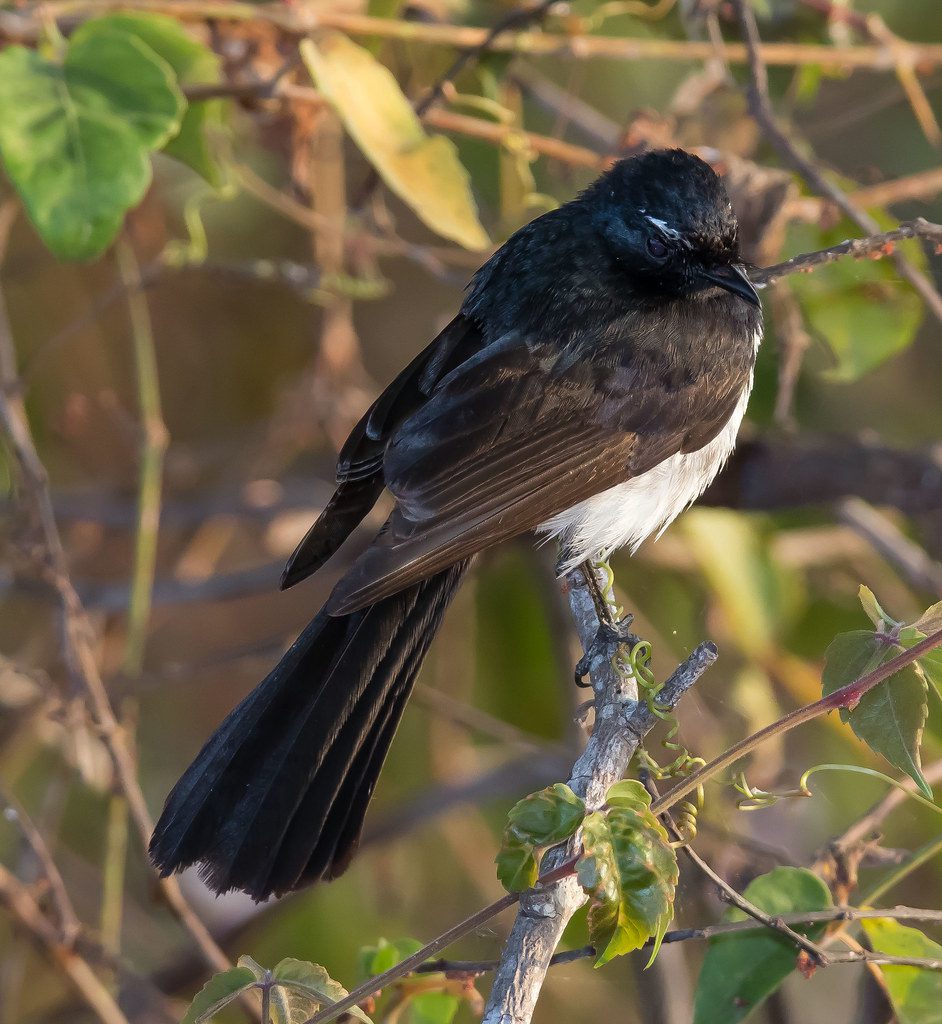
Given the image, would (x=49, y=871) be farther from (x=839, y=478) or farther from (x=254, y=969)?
(x=839, y=478)

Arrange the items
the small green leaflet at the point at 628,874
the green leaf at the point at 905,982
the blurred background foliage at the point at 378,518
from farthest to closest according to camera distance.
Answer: the blurred background foliage at the point at 378,518 < the green leaf at the point at 905,982 < the small green leaflet at the point at 628,874

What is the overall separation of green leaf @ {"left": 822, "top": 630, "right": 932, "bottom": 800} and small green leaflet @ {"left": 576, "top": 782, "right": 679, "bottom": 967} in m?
0.37

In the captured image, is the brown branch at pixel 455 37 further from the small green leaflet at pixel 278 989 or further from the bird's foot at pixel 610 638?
the small green leaflet at pixel 278 989

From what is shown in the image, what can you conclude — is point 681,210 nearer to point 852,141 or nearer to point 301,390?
point 301,390

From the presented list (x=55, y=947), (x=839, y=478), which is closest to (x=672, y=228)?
(x=839, y=478)

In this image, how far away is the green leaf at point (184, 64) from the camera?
2.83 meters

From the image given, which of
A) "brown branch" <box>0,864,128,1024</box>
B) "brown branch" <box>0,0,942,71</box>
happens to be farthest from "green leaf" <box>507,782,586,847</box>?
"brown branch" <box>0,0,942,71</box>

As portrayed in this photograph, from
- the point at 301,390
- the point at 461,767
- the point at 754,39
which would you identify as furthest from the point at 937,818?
the point at 301,390

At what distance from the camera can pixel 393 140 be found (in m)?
3.08

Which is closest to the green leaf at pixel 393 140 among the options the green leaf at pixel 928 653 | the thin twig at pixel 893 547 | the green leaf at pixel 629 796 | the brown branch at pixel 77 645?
the brown branch at pixel 77 645

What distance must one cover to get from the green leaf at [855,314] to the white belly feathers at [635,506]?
1.16ft

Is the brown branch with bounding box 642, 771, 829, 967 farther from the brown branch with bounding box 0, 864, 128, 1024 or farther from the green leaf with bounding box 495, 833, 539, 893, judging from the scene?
the brown branch with bounding box 0, 864, 128, 1024

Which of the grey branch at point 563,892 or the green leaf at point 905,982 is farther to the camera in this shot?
the green leaf at point 905,982

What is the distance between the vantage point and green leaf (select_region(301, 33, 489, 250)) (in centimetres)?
299
